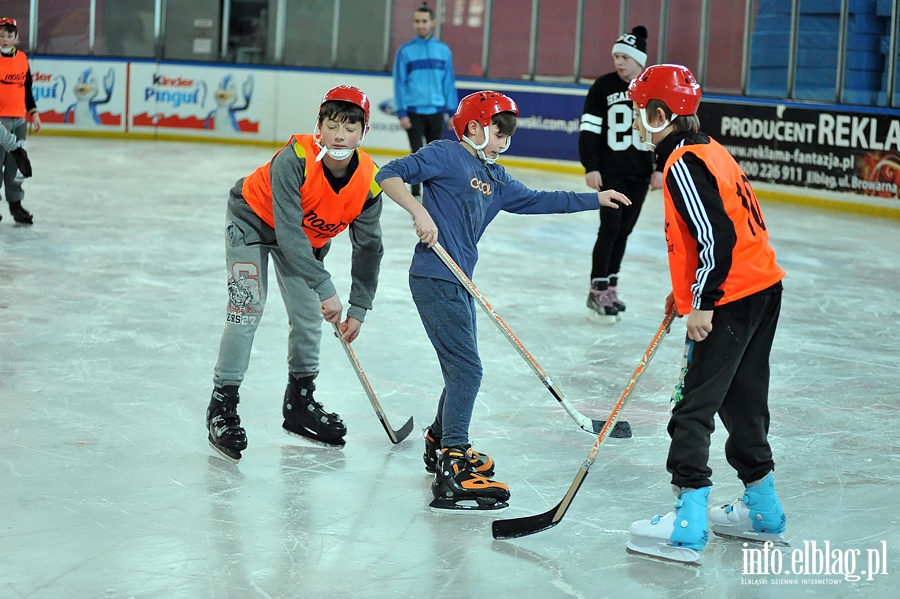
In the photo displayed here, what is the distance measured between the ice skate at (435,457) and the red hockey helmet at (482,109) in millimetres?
973

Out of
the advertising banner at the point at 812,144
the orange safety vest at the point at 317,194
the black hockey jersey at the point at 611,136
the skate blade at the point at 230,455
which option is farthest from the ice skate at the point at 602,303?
the advertising banner at the point at 812,144

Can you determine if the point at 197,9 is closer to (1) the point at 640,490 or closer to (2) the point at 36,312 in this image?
(2) the point at 36,312

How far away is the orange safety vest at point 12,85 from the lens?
755 cm

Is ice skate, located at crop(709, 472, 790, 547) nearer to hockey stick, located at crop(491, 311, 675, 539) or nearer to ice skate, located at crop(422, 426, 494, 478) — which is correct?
hockey stick, located at crop(491, 311, 675, 539)

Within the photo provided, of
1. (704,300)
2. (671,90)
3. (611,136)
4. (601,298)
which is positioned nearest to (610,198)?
(671,90)

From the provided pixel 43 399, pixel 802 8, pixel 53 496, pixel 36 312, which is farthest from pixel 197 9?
pixel 53 496

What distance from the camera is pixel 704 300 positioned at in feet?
8.88

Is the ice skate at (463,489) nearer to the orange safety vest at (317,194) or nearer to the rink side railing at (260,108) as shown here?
the orange safety vest at (317,194)

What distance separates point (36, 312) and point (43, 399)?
1446 mm

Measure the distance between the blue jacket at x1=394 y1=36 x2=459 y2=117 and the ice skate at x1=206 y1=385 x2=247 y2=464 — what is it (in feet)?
21.7

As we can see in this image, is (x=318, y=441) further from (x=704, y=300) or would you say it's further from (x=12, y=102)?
(x=12, y=102)

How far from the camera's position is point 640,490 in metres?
3.34

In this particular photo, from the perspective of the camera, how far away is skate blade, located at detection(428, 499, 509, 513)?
Result: 311cm

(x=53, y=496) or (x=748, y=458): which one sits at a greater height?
(x=748, y=458)
